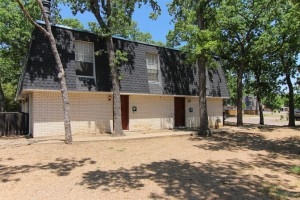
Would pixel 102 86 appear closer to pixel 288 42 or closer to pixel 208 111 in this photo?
pixel 208 111

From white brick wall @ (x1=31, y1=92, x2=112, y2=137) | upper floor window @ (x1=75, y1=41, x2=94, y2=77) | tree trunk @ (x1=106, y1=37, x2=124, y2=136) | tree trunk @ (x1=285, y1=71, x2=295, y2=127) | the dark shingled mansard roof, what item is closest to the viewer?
the dark shingled mansard roof

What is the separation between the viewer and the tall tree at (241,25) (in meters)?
22.3

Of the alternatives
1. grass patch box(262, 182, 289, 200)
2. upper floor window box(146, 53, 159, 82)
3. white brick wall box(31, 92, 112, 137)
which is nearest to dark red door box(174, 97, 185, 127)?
upper floor window box(146, 53, 159, 82)

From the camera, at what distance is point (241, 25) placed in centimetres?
2275

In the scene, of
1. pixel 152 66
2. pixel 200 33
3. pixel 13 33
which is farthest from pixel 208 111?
pixel 13 33

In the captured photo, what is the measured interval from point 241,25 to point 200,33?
789cm

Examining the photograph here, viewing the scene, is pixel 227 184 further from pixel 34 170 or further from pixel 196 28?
pixel 196 28

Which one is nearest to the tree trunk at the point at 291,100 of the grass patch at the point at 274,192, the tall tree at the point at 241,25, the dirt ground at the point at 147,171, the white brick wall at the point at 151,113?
the tall tree at the point at 241,25

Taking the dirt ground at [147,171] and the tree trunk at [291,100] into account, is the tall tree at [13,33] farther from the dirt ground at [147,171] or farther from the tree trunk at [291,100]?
the tree trunk at [291,100]

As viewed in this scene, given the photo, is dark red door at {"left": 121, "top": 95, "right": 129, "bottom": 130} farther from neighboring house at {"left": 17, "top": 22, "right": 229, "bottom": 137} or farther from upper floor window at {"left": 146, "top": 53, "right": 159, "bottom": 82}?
upper floor window at {"left": 146, "top": 53, "right": 159, "bottom": 82}

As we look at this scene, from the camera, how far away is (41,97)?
51.0 ft

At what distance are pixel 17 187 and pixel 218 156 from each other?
677 centimetres

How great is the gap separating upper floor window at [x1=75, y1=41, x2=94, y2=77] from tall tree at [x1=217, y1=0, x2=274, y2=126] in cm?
956

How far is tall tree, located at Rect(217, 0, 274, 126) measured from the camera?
22.3 m
